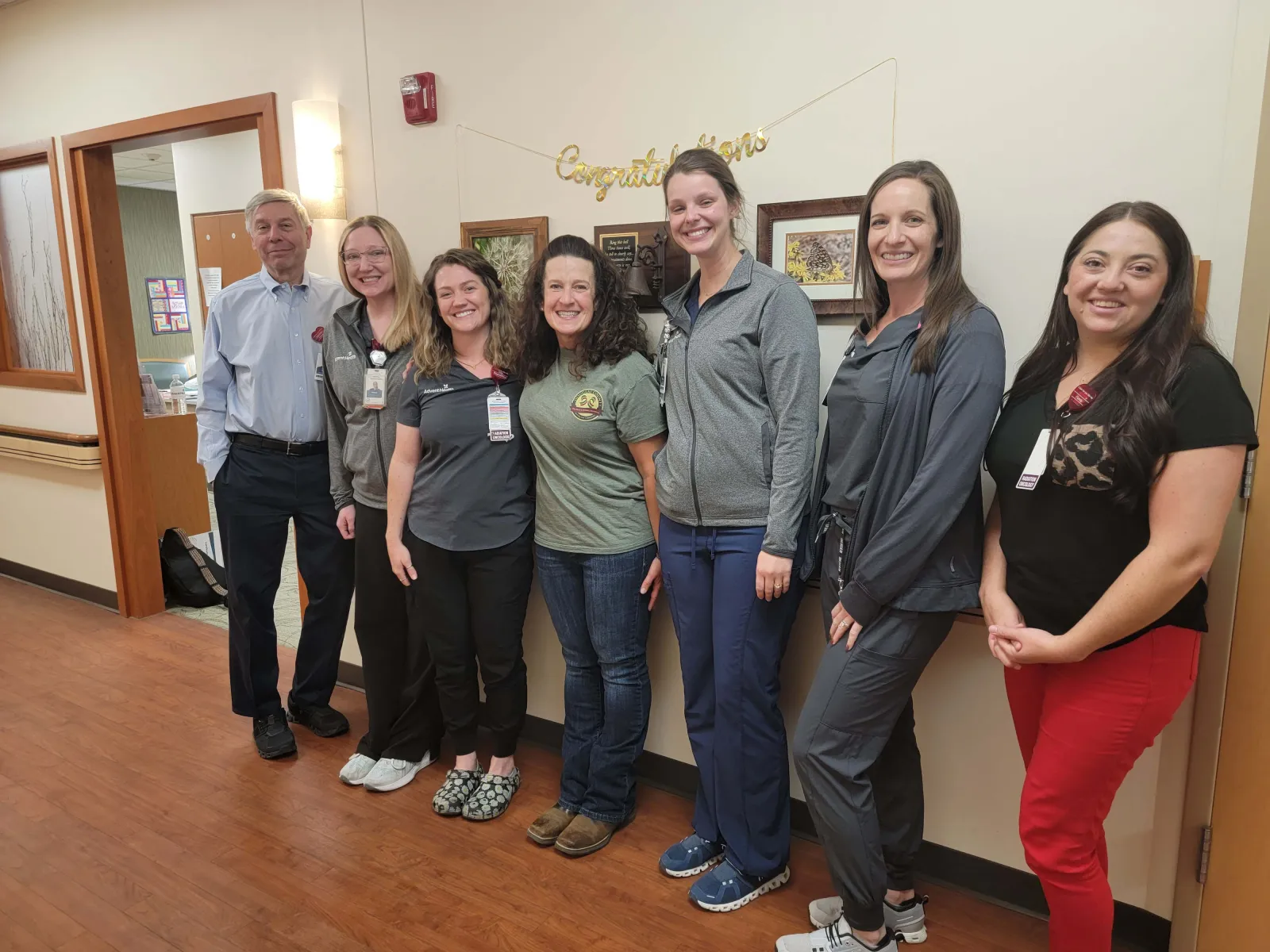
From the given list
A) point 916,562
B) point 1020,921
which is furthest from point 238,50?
point 1020,921

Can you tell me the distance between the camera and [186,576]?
14.2 ft

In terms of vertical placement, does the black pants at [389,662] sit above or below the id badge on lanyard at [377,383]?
below

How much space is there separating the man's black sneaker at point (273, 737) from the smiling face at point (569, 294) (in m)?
1.74

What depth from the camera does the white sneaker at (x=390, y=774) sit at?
2611mm

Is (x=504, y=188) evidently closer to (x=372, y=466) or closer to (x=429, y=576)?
(x=372, y=466)

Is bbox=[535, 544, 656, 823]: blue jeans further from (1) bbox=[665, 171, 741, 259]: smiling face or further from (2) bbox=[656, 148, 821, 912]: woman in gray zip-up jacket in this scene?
(1) bbox=[665, 171, 741, 259]: smiling face

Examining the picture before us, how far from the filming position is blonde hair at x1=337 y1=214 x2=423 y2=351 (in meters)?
2.46

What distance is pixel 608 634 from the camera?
88.7 inches

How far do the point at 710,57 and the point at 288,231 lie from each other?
4.78 feet

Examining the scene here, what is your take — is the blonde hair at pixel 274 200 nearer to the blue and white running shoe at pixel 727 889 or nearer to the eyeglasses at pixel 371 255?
the eyeglasses at pixel 371 255

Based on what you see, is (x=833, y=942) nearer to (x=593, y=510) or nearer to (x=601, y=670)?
(x=601, y=670)

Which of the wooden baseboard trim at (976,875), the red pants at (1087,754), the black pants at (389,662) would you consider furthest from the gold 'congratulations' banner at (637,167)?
the wooden baseboard trim at (976,875)

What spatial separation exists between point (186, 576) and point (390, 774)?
2.31 meters

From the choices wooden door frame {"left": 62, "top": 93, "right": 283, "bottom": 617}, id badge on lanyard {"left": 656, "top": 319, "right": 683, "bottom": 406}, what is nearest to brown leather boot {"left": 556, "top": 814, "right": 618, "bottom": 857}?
id badge on lanyard {"left": 656, "top": 319, "right": 683, "bottom": 406}
